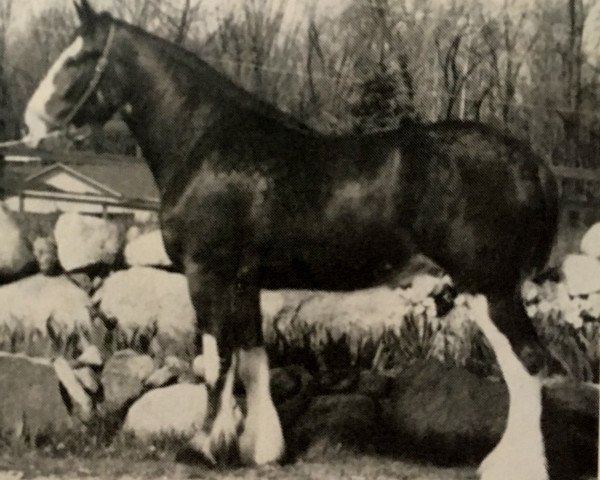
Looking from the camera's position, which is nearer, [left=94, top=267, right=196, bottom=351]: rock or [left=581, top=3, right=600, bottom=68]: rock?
[left=94, top=267, right=196, bottom=351]: rock

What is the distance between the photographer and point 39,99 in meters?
1.60

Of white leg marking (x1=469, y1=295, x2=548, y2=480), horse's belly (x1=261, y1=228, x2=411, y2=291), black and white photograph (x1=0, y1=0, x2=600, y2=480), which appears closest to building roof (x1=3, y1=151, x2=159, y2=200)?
black and white photograph (x1=0, y1=0, x2=600, y2=480)

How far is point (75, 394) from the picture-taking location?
1.59 m

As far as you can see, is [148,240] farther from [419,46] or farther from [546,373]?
[546,373]

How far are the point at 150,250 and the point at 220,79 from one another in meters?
0.32

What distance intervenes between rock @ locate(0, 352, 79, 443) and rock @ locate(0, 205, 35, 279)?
15 centimetres

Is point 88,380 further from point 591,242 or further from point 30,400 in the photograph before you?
point 591,242

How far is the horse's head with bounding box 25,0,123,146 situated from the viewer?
1598mm

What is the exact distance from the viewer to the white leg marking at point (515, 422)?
5.21 feet

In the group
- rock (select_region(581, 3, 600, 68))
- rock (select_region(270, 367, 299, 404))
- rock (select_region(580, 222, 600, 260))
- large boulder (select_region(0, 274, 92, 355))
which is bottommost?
rock (select_region(270, 367, 299, 404))

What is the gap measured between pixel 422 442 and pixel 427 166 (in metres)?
0.47

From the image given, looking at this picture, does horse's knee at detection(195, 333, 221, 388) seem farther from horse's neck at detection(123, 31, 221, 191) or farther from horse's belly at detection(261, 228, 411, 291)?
horse's neck at detection(123, 31, 221, 191)

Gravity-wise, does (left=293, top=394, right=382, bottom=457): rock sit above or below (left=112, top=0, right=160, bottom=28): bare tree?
below

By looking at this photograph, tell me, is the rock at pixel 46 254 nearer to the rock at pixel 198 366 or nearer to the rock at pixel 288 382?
the rock at pixel 198 366
